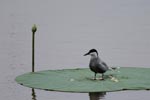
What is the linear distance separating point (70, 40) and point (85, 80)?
7106 millimetres

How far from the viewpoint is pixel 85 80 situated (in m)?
11.6

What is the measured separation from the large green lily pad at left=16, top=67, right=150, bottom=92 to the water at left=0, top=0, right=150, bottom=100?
0.16 m

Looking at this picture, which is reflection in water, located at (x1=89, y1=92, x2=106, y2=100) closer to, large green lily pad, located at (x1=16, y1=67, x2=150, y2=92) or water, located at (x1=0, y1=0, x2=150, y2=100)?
water, located at (x1=0, y1=0, x2=150, y2=100)

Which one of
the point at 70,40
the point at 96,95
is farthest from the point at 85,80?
the point at 70,40

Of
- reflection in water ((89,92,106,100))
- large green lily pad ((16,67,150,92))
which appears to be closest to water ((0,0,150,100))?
reflection in water ((89,92,106,100))

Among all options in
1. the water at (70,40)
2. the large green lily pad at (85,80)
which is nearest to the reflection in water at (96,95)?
the water at (70,40)

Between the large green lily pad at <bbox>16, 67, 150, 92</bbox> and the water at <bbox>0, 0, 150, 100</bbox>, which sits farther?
the water at <bbox>0, 0, 150, 100</bbox>

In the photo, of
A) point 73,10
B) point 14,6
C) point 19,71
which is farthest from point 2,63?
point 14,6

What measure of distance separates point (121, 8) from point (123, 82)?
18.0 meters

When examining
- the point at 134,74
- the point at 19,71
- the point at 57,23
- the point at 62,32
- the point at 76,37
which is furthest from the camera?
the point at 57,23

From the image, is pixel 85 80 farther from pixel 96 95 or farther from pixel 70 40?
pixel 70 40

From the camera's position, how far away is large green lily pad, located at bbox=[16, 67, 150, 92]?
1094 centimetres

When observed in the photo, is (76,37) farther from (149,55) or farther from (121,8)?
(121,8)

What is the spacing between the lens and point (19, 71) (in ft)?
44.8
